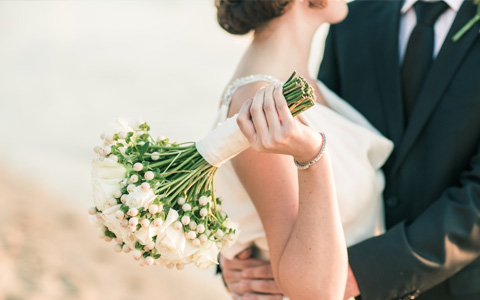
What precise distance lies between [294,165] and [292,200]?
0.51ft

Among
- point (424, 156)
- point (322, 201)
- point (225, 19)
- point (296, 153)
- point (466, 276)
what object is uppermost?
point (225, 19)

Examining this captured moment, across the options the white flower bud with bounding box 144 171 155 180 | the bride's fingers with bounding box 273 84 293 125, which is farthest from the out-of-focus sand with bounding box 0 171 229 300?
the bride's fingers with bounding box 273 84 293 125

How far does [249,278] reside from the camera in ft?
10.4

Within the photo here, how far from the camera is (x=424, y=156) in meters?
3.33

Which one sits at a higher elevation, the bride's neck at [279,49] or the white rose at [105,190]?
the white rose at [105,190]

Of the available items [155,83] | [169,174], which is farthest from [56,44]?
[169,174]

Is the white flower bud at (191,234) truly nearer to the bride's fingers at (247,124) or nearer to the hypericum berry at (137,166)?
the hypericum berry at (137,166)

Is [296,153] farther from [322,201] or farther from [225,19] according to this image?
[225,19]

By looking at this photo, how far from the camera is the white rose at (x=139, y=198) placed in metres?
2.18

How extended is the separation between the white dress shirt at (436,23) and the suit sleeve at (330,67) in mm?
475

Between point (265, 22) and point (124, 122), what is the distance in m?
1.07

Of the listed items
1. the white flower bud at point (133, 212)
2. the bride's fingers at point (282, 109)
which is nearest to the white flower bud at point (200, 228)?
the white flower bud at point (133, 212)

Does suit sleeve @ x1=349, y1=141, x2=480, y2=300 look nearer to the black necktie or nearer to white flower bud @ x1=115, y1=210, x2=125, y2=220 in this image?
the black necktie

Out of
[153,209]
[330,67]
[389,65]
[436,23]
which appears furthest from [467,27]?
[153,209]
